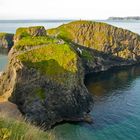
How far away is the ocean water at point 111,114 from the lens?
63.2 metres

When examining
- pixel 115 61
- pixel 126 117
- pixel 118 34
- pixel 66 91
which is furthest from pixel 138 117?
pixel 118 34

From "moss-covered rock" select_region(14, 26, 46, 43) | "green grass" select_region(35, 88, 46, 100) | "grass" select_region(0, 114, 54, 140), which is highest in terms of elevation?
"grass" select_region(0, 114, 54, 140)

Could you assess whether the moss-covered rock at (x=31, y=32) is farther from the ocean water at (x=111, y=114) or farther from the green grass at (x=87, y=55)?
the ocean water at (x=111, y=114)

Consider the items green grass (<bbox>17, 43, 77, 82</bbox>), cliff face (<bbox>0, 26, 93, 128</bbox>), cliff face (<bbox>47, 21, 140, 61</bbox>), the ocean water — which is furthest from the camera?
cliff face (<bbox>47, 21, 140, 61</bbox>)

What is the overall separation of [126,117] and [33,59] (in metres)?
30.9

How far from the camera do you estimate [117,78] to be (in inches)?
4931

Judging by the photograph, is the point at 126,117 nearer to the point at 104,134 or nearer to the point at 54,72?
the point at 104,134

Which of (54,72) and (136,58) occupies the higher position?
(54,72)

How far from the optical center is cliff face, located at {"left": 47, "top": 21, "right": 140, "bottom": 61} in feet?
529

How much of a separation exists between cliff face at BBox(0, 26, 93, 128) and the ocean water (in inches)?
162

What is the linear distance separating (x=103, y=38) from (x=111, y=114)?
91.8 m

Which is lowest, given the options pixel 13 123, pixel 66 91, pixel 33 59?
pixel 66 91

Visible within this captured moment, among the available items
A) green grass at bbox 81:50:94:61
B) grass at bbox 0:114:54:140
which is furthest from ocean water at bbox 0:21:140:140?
grass at bbox 0:114:54:140

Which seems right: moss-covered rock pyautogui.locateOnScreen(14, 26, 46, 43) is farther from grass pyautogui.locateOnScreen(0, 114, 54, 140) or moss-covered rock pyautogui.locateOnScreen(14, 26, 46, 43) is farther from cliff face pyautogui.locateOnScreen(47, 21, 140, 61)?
grass pyautogui.locateOnScreen(0, 114, 54, 140)
